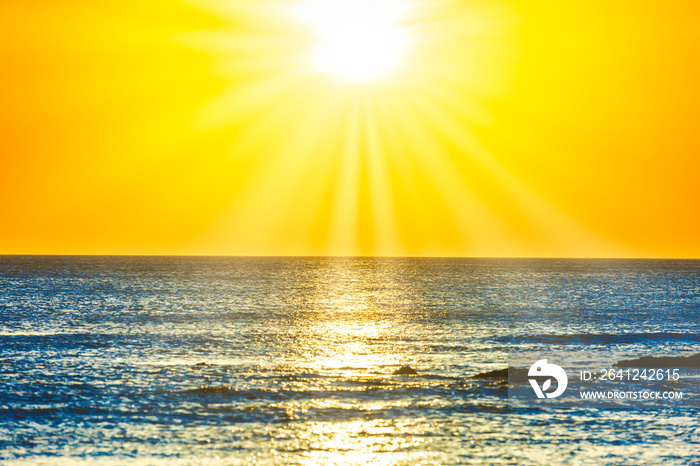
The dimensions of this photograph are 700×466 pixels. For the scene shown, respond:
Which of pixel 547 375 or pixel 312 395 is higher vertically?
pixel 547 375

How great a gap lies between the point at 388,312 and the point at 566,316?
20.3 meters

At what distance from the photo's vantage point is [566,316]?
7200 centimetres

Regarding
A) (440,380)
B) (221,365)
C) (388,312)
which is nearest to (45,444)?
(221,365)

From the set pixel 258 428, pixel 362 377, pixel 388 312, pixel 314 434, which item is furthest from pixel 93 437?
pixel 388 312

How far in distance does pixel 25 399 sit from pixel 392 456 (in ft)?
59.2

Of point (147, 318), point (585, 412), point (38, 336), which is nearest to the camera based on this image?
point (585, 412)

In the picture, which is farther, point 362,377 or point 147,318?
point 147,318

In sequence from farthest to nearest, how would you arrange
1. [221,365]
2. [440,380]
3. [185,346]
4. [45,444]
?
[185,346] → [221,365] → [440,380] → [45,444]

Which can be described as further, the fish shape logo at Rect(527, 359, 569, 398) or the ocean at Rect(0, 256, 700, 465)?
the fish shape logo at Rect(527, 359, 569, 398)

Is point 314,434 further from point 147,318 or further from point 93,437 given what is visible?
point 147,318

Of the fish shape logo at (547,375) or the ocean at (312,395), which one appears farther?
the fish shape logo at (547,375)

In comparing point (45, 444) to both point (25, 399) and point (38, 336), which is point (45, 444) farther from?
point (38, 336)

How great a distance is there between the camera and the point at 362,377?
1375 inches

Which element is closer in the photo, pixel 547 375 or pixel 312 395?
pixel 312 395
